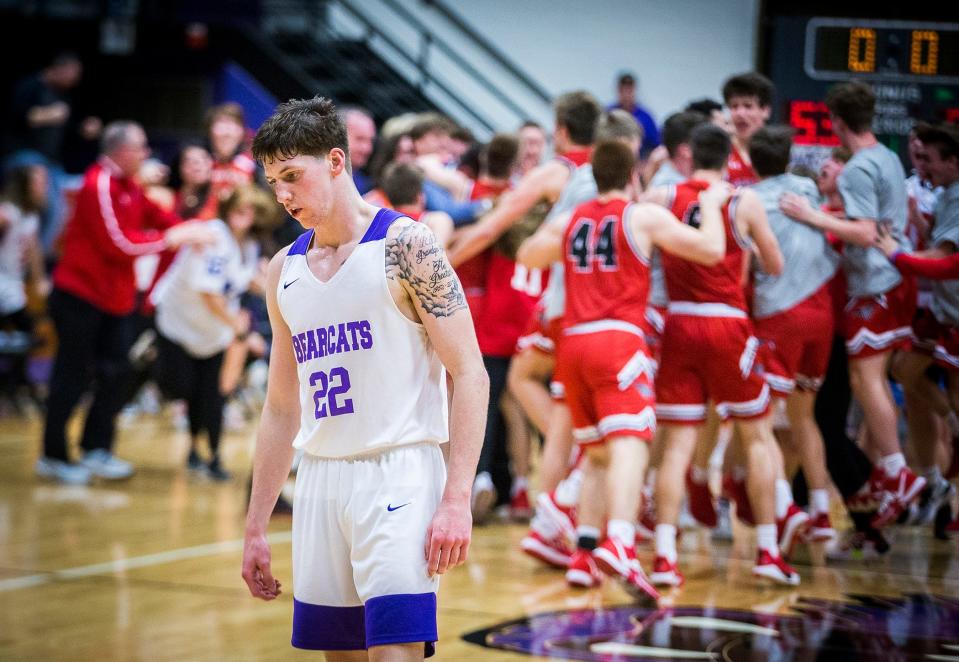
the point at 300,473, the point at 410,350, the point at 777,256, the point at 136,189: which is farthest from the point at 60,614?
the point at 136,189

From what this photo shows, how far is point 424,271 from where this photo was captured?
2.93 m

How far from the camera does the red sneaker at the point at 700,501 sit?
6.56 meters

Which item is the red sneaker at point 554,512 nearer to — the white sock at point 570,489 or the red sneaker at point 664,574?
the white sock at point 570,489

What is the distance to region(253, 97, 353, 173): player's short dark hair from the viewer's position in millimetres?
2906

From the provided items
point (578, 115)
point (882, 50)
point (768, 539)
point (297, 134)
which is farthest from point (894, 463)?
point (297, 134)

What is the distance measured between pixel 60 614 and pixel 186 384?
3485 mm

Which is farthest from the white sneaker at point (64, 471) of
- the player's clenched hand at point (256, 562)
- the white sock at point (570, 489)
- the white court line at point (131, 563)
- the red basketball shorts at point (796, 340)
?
the player's clenched hand at point (256, 562)

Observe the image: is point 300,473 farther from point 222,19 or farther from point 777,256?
point 222,19

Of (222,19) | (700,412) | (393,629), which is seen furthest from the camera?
(222,19)

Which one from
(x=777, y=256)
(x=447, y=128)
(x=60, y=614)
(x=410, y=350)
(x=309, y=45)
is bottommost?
(x=60, y=614)

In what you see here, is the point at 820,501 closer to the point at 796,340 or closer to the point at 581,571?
the point at 796,340

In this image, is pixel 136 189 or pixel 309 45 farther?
pixel 309 45

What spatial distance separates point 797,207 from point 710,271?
0.65 metres

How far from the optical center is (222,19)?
15938 millimetres
